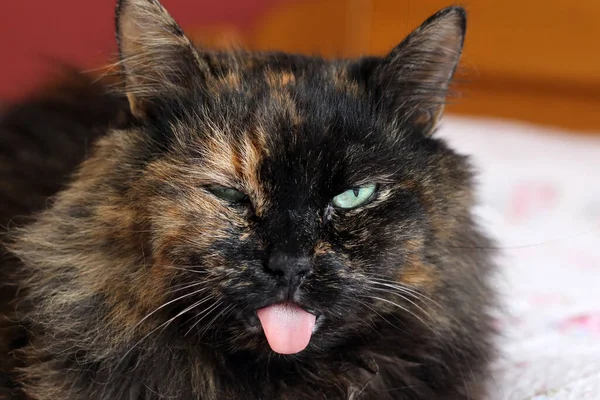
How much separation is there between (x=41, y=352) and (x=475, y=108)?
9.81 ft

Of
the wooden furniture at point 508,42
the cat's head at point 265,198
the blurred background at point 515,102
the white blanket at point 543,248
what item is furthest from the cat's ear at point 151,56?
the wooden furniture at point 508,42

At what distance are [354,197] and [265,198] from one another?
16 cm

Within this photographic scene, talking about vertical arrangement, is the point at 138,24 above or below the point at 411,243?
above

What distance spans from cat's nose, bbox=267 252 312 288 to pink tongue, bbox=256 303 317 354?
2.3 inches

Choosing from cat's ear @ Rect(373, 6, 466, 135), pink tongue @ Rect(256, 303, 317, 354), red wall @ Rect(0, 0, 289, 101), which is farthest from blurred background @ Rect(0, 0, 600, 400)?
pink tongue @ Rect(256, 303, 317, 354)

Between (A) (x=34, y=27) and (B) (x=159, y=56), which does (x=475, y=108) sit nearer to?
(A) (x=34, y=27)

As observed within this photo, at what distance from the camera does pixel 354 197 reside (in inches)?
43.9

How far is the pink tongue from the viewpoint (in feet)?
3.42

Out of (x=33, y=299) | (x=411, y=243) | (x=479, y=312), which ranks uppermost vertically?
(x=411, y=243)

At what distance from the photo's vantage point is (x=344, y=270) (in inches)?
41.6

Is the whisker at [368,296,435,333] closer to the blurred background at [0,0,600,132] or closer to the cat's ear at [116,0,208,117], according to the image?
the cat's ear at [116,0,208,117]

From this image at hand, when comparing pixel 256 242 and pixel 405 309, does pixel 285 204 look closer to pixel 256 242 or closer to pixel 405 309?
pixel 256 242

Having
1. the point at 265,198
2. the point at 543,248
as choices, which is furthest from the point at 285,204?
the point at 543,248

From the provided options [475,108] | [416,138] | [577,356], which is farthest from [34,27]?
[577,356]
